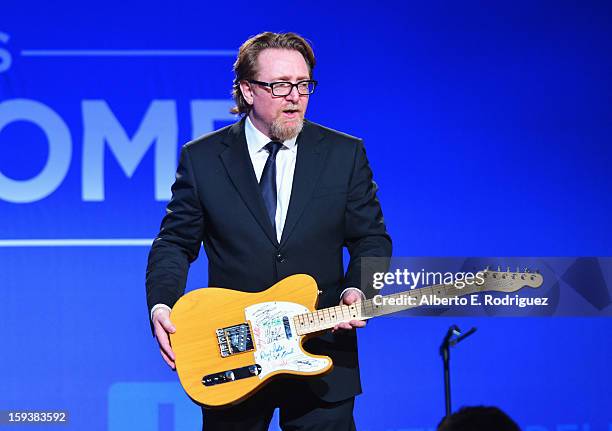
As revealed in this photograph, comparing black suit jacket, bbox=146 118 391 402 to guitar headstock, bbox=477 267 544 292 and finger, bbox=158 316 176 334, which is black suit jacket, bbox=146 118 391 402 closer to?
finger, bbox=158 316 176 334

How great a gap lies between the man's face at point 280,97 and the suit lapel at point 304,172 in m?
0.06

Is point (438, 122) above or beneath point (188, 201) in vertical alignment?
above


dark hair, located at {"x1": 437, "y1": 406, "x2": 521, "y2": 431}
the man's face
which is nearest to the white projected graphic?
the man's face

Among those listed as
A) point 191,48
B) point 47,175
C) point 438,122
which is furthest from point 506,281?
point 47,175

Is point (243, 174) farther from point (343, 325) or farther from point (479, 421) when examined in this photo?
point (479, 421)

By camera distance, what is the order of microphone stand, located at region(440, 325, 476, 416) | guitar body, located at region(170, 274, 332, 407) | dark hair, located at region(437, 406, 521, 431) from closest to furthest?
dark hair, located at region(437, 406, 521, 431), guitar body, located at region(170, 274, 332, 407), microphone stand, located at region(440, 325, 476, 416)

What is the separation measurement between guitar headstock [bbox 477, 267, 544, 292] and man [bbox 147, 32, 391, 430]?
0.36 metres

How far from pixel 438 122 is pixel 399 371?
1.28 m

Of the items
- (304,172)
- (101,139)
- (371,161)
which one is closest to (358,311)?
(304,172)

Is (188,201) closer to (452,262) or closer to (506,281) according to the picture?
(506,281)

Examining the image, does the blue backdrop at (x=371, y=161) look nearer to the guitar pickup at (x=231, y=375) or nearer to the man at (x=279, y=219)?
the man at (x=279, y=219)

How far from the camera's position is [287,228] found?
3.24 m

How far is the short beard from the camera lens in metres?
3.30

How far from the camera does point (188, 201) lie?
11.0ft
